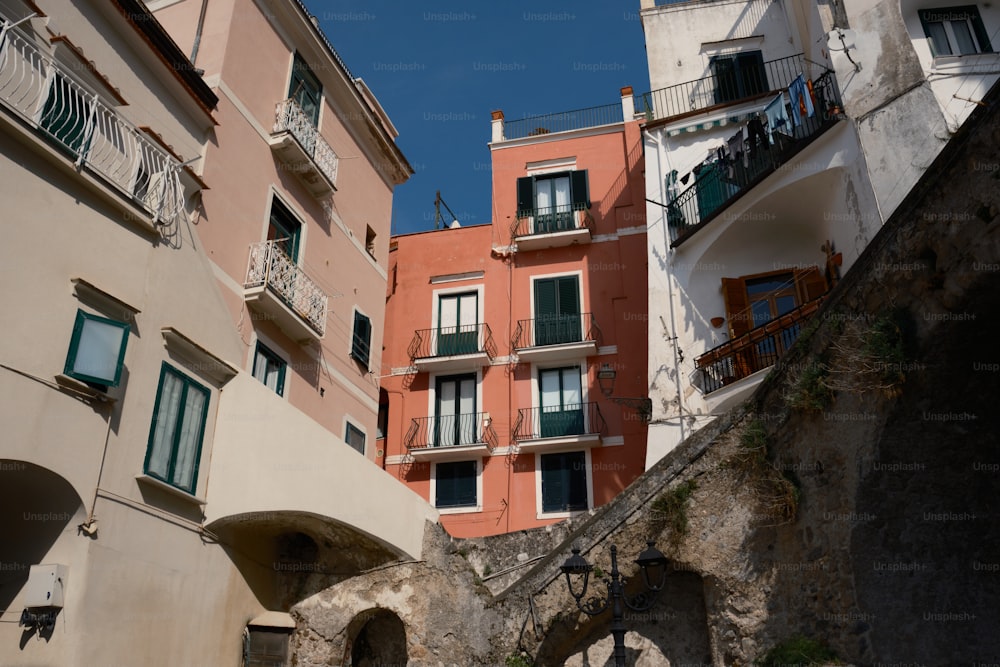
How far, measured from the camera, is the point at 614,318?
23234mm

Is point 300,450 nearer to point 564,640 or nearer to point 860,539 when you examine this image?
point 564,640

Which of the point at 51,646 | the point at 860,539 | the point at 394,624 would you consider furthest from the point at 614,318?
the point at 51,646

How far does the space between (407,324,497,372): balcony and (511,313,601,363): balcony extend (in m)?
0.89

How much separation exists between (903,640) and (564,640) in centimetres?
439

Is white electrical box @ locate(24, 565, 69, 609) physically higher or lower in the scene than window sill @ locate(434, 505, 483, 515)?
lower

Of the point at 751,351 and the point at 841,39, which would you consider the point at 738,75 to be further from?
the point at 751,351

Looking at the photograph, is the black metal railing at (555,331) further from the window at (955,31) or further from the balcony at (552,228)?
the window at (955,31)

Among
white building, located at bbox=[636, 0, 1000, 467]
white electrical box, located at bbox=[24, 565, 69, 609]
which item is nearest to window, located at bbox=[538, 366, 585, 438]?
white building, located at bbox=[636, 0, 1000, 467]

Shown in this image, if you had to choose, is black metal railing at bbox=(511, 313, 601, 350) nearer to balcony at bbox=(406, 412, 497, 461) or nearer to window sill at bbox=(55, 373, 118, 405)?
balcony at bbox=(406, 412, 497, 461)

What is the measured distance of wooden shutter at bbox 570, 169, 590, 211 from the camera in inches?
976

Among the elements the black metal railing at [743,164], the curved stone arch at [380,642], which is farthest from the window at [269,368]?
the black metal railing at [743,164]

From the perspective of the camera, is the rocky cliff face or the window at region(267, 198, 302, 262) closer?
the rocky cliff face

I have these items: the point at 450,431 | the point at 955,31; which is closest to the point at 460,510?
the point at 450,431

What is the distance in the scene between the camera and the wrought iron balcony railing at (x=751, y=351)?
55.0 ft
